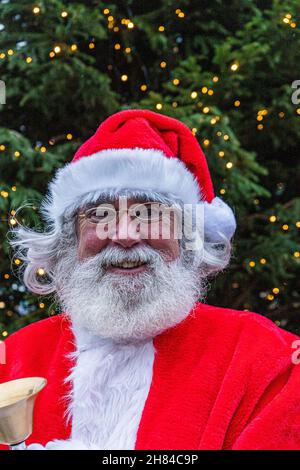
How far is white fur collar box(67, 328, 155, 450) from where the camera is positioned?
1853mm

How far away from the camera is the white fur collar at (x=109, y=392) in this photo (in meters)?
1.85

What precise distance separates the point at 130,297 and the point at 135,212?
309mm

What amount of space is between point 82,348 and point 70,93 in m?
1.96

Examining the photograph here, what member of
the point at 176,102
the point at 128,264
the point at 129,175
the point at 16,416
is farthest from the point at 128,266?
the point at 176,102

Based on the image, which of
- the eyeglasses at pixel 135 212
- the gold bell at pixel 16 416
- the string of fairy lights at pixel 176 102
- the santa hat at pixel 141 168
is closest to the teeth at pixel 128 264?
the eyeglasses at pixel 135 212

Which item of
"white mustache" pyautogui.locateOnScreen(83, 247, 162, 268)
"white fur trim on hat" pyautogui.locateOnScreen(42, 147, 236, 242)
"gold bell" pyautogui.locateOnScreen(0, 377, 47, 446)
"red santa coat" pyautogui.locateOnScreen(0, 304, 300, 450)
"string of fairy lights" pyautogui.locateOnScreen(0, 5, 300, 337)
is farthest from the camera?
"string of fairy lights" pyautogui.locateOnScreen(0, 5, 300, 337)

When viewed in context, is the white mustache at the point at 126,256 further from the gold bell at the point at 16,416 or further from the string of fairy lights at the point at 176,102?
the string of fairy lights at the point at 176,102

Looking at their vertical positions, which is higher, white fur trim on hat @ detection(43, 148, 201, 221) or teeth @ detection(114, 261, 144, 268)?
white fur trim on hat @ detection(43, 148, 201, 221)

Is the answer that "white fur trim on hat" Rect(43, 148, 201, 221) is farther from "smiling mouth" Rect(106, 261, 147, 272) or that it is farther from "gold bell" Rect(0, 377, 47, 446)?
"gold bell" Rect(0, 377, 47, 446)

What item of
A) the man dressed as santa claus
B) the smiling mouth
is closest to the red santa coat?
the man dressed as santa claus

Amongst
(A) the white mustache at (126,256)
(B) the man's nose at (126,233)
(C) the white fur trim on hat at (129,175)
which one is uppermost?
(C) the white fur trim on hat at (129,175)

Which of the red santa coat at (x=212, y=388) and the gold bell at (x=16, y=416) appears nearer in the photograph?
the gold bell at (x=16, y=416)

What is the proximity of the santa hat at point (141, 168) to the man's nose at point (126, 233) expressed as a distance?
0.15 m

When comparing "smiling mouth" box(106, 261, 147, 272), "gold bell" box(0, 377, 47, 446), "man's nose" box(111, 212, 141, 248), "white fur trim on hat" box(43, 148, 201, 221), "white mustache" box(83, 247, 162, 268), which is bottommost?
"gold bell" box(0, 377, 47, 446)
